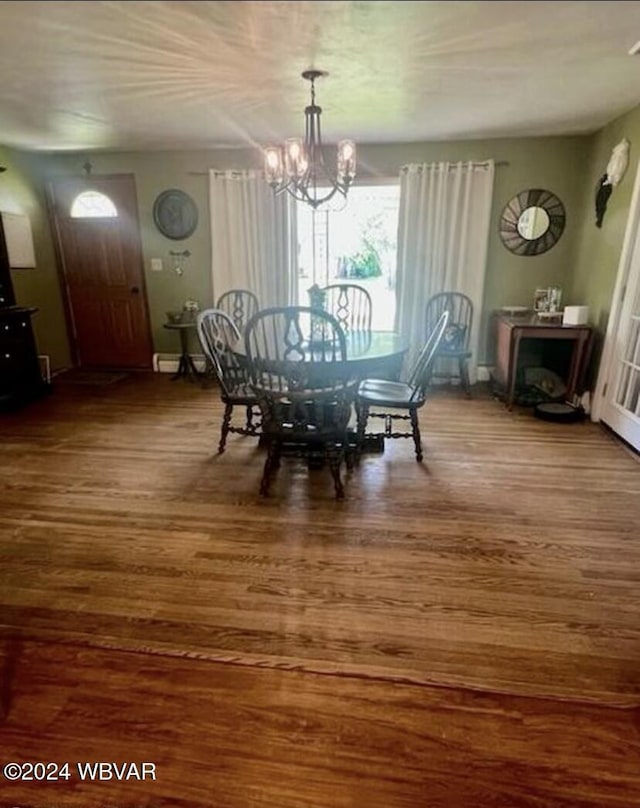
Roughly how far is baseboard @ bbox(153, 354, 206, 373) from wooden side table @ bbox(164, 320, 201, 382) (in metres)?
0.11

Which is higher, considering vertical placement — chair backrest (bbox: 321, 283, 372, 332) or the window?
the window

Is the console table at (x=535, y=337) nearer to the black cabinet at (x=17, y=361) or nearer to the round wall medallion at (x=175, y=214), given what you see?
the round wall medallion at (x=175, y=214)

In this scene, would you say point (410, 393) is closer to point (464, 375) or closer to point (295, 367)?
point (295, 367)

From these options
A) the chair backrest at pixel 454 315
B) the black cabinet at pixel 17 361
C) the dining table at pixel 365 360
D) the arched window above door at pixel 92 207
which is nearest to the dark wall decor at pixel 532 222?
the chair backrest at pixel 454 315

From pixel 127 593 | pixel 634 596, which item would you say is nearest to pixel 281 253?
pixel 127 593

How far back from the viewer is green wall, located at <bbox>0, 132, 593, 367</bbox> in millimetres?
4281

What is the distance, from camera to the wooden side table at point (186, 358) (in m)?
4.96

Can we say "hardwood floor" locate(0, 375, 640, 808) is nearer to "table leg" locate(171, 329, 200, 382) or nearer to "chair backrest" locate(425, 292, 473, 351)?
"chair backrest" locate(425, 292, 473, 351)

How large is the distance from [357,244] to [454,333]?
1.37 m

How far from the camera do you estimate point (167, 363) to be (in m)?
5.38

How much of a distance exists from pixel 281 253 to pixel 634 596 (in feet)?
13.3

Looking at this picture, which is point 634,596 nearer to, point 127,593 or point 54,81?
point 127,593

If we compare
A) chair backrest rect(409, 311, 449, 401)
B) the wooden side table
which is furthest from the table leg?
chair backrest rect(409, 311, 449, 401)

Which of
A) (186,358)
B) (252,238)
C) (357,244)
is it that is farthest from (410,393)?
(186,358)
